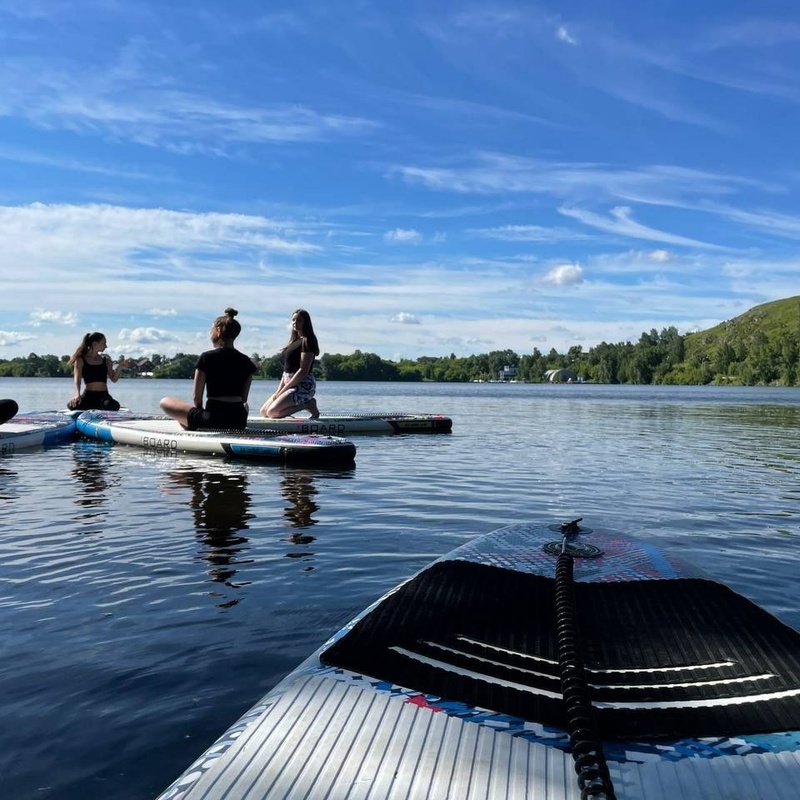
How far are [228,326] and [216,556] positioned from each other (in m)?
6.45

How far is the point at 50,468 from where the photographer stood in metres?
12.7

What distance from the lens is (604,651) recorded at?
3.31m

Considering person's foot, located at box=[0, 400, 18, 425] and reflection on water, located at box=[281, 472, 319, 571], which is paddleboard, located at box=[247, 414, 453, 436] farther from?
person's foot, located at box=[0, 400, 18, 425]

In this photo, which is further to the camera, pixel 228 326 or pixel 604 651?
pixel 228 326

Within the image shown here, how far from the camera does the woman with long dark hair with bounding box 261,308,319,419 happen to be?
51.3ft

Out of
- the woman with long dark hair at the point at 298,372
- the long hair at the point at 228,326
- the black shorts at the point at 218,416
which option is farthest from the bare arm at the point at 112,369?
the long hair at the point at 228,326

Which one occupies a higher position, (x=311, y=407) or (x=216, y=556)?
(x=311, y=407)

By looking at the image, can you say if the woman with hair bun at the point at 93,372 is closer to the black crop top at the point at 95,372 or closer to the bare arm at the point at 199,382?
the black crop top at the point at 95,372

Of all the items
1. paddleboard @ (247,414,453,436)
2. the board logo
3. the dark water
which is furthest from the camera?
paddleboard @ (247,414,453,436)

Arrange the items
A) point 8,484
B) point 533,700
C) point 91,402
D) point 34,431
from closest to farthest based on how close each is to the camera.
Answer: point 533,700 < point 8,484 < point 34,431 < point 91,402

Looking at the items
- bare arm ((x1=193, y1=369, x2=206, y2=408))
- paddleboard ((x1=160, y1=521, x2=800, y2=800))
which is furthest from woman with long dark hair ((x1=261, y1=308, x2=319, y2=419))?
Result: paddleboard ((x1=160, y1=521, x2=800, y2=800))

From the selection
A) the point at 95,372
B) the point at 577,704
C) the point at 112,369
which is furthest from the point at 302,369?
the point at 577,704

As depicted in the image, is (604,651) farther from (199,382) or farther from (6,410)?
(6,410)

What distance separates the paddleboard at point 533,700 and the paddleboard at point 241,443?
9.03 metres
